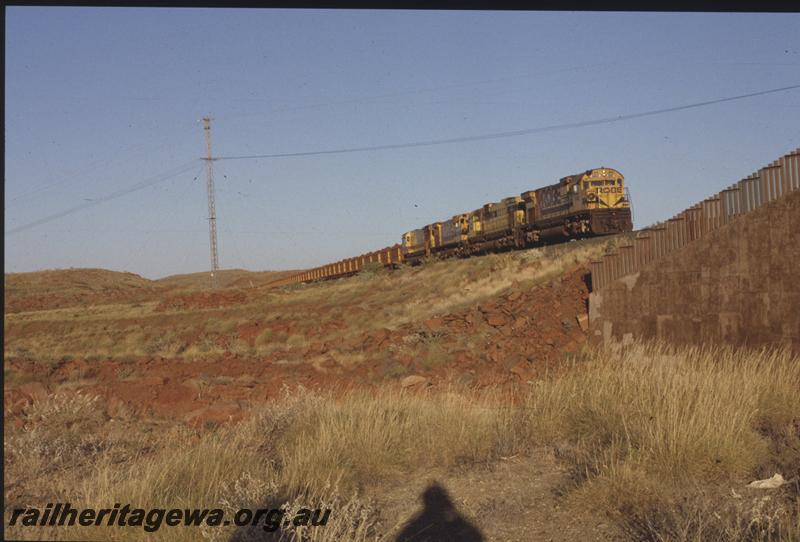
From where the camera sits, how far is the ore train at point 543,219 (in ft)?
102

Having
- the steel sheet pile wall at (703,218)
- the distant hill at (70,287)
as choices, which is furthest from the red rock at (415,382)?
the distant hill at (70,287)

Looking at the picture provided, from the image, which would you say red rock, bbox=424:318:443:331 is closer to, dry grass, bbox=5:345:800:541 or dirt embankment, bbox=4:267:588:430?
dirt embankment, bbox=4:267:588:430

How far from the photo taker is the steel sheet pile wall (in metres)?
12.4

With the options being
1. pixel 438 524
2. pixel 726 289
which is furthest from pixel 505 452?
pixel 726 289

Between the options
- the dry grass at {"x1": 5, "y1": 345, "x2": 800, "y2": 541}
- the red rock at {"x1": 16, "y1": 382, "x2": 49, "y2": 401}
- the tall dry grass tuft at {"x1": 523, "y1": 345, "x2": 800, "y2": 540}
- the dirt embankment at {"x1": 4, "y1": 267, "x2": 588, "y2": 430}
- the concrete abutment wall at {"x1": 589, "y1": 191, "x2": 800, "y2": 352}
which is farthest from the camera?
the dirt embankment at {"x1": 4, "y1": 267, "x2": 588, "y2": 430}

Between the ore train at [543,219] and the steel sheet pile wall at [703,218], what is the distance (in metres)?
14.5

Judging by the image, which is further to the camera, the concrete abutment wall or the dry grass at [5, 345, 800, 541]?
the concrete abutment wall

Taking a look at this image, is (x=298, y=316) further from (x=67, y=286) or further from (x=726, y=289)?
(x=67, y=286)

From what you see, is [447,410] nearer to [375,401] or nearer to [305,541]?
[375,401]

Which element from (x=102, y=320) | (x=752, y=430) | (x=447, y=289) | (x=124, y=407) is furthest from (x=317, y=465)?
(x=102, y=320)

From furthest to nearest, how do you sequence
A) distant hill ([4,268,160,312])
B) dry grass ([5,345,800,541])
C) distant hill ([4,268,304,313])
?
distant hill ([4,268,160,312]) → distant hill ([4,268,304,313]) → dry grass ([5,345,800,541])

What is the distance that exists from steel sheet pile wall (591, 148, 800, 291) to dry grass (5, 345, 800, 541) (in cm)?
360

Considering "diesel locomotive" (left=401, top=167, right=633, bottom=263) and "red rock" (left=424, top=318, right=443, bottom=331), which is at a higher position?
"diesel locomotive" (left=401, top=167, right=633, bottom=263)

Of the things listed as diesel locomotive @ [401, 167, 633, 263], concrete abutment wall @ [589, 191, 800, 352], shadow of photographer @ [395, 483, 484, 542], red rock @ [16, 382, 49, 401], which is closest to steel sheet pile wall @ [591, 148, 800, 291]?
concrete abutment wall @ [589, 191, 800, 352]
